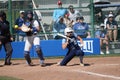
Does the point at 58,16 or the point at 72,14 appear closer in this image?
the point at 58,16

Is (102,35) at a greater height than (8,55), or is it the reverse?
(102,35)

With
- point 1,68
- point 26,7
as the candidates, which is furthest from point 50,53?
point 1,68

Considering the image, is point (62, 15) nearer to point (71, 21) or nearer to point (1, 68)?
point (71, 21)

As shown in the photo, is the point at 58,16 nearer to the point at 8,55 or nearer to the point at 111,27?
the point at 111,27

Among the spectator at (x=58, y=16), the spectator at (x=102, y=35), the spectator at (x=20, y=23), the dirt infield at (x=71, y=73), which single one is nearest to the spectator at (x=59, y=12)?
the spectator at (x=58, y=16)

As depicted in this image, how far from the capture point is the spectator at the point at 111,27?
58.3ft

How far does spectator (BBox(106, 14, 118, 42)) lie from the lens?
699 inches

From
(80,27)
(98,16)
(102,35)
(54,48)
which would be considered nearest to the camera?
(54,48)

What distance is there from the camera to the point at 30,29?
518 inches

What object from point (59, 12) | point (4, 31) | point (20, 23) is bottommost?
point (4, 31)

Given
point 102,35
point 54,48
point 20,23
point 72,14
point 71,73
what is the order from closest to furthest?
point 71,73 < point 20,23 < point 54,48 < point 72,14 < point 102,35

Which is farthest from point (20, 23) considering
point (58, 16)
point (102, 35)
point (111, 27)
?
point (111, 27)

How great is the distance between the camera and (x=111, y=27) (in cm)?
1784

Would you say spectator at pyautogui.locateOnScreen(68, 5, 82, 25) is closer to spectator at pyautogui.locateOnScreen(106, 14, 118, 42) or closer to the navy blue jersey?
spectator at pyautogui.locateOnScreen(106, 14, 118, 42)
